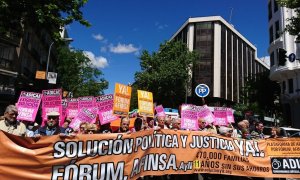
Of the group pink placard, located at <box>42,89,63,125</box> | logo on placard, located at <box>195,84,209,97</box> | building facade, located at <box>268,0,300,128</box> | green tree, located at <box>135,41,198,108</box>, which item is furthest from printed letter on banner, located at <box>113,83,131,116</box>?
green tree, located at <box>135,41,198,108</box>

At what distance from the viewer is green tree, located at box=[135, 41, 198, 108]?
155ft

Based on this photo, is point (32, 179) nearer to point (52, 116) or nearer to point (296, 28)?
point (52, 116)

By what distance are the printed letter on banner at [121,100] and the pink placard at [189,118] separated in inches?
66.3

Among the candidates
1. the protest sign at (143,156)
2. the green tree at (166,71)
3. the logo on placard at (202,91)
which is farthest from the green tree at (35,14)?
the green tree at (166,71)

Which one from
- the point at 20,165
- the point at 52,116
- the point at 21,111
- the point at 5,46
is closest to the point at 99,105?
the point at 21,111

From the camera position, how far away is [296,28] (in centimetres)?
1844

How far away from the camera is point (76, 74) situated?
57.7m

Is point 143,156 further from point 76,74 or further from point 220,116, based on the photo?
point 76,74

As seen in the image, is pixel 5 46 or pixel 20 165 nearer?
pixel 20 165

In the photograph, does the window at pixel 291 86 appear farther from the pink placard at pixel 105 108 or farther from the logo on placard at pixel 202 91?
the pink placard at pixel 105 108

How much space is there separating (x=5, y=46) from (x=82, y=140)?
33.6m

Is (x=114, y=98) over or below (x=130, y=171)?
over

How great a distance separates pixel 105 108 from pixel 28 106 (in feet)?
7.25

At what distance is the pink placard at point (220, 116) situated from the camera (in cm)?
1325
